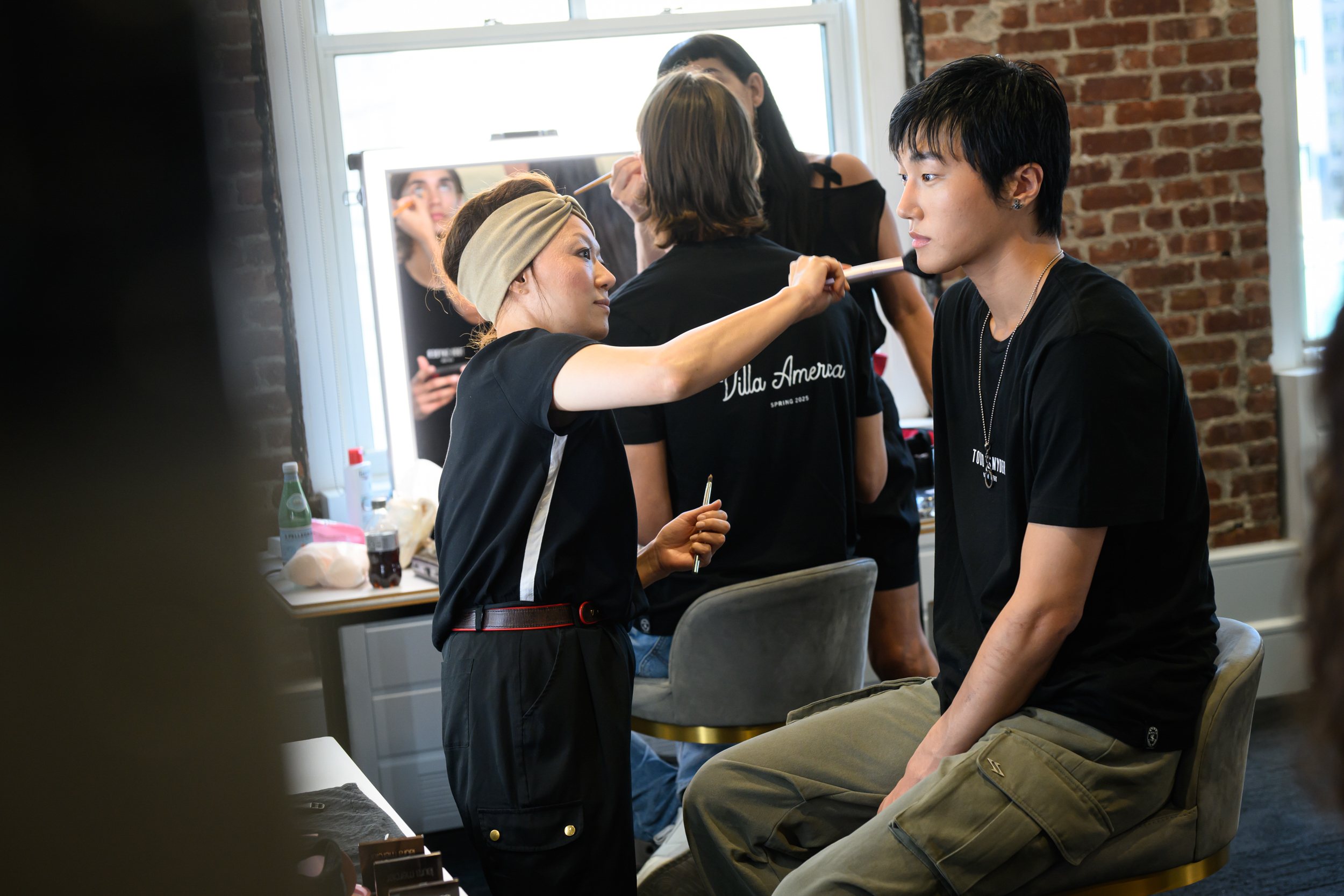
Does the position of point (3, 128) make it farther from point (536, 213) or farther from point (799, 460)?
point (799, 460)

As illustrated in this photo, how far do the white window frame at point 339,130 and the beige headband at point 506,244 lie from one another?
5.75 ft

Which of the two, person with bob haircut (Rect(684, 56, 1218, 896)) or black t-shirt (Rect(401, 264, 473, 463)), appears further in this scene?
black t-shirt (Rect(401, 264, 473, 463))

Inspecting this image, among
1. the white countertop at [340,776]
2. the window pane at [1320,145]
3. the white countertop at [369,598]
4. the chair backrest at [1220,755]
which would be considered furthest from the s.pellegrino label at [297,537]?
the window pane at [1320,145]

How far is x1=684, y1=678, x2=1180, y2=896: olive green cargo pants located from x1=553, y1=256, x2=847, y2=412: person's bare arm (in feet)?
1.97

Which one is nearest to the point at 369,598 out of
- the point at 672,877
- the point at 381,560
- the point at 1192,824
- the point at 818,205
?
the point at 381,560

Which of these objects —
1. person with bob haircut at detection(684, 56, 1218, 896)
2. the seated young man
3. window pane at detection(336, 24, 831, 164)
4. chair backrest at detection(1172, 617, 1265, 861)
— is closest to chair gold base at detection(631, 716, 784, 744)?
the seated young man

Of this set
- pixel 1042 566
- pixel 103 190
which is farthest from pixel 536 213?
pixel 103 190

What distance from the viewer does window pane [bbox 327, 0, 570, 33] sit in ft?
11.3

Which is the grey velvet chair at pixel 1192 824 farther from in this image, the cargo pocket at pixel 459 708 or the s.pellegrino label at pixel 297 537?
the s.pellegrino label at pixel 297 537

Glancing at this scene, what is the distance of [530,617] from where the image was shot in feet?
4.93

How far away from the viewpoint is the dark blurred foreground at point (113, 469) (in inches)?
6.2

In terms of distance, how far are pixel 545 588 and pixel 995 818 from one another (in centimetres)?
67

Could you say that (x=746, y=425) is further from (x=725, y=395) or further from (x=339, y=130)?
(x=339, y=130)

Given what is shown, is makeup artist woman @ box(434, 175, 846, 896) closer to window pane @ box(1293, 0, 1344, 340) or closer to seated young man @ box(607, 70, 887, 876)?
seated young man @ box(607, 70, 887, 876)
